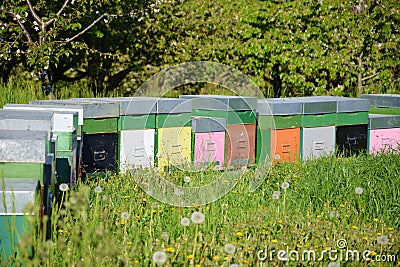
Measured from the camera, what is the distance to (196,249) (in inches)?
140

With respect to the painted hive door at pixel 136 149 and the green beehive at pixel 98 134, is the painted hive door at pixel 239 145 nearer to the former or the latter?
the painted hive door at pixel 136 149

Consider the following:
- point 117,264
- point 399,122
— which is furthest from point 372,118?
point 117,264

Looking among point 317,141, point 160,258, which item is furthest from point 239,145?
point 160,258

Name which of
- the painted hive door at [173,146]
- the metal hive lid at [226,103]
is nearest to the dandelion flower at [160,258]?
the painted hive door at [173,146]

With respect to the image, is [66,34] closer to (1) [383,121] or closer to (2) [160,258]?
(1) [383,121]

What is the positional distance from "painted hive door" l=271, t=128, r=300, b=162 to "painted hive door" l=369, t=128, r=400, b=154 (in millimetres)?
1028

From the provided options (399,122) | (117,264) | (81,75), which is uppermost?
(81,75)

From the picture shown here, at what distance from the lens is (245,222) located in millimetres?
4074

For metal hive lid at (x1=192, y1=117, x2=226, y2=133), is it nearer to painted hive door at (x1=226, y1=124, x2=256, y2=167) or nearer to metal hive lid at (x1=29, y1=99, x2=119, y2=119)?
painted hive door at (x1=226, y1=124, x2=256, y2=167)

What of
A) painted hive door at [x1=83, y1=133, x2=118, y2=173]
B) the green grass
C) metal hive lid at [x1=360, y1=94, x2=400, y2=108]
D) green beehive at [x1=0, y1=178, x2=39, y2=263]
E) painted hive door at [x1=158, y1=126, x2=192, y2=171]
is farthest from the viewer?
metal hive lid at [x1=360, y1=94, x2=400, y2=108]

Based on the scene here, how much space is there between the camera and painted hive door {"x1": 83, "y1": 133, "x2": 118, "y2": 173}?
18.4ft

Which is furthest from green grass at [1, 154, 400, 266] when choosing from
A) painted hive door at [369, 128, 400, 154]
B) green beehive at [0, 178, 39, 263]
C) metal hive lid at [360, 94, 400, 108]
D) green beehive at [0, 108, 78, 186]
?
metal hive lid at [360, 94, 400, 108]

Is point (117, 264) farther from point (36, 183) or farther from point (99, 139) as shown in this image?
point (99, 139)

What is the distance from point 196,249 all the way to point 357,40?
23.4 feet
